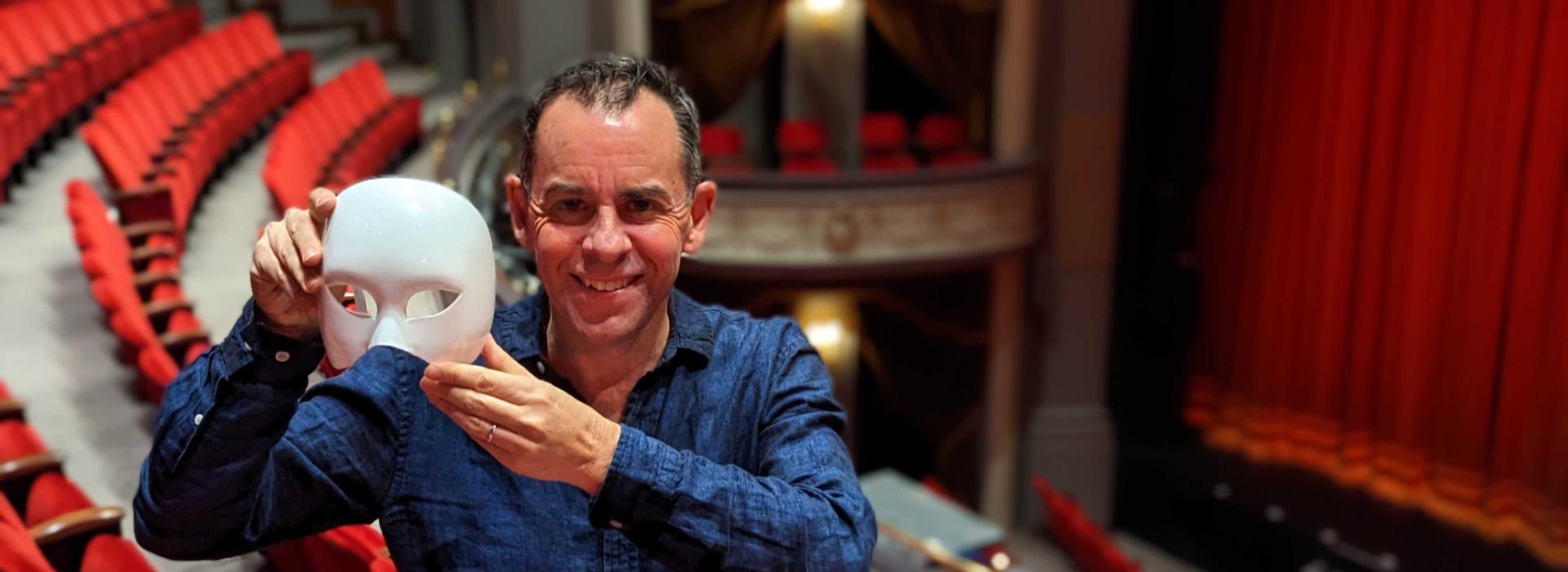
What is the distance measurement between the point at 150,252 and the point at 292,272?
1440 mm

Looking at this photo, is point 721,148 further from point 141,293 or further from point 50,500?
point 50,500

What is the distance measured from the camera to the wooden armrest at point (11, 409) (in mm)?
1222

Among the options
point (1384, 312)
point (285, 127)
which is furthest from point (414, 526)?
point (1384, 312)

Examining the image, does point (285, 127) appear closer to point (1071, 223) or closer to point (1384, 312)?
point (1071, 223)

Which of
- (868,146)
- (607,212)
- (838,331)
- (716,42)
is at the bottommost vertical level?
(838,331)

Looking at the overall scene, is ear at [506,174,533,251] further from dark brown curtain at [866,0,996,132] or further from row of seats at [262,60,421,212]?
dark brown curtain at [866,0,996,132]

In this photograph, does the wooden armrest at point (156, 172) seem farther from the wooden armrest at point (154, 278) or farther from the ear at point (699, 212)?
the ear at point (699, 212)

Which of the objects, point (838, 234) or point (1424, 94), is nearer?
point (1424, 94)

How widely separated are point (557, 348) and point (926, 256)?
289 cm

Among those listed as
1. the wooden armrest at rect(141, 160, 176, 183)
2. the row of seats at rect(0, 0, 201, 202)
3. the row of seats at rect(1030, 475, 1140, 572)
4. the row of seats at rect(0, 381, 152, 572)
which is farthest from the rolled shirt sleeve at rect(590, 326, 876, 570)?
the row of seats at rect(1030, 475, 1140, 572)

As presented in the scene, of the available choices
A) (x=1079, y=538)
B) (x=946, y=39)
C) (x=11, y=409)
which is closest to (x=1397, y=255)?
(x=1079, y=538)

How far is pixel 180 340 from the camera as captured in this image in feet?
4.75

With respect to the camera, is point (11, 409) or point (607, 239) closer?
point (607, 239)

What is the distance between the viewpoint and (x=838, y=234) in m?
3.29
